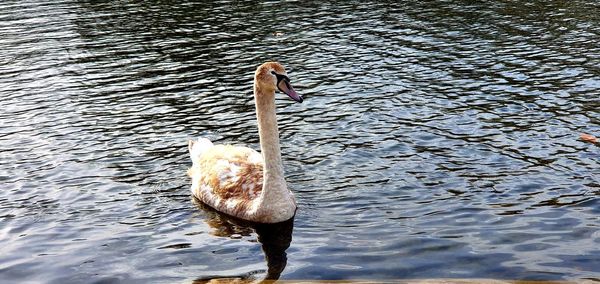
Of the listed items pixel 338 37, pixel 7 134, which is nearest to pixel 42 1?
pixel 338 37

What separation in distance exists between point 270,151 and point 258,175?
798 millimetres

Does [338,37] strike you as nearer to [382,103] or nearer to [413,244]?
[382,103]

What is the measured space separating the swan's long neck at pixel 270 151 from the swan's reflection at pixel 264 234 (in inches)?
20.1

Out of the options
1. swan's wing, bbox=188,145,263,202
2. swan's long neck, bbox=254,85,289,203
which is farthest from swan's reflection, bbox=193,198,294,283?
swan's long neck, bbox=254,85,289,203

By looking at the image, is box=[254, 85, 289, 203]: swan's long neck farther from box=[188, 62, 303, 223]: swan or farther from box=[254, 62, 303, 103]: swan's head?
box=[254, 62, 303, 103]: swan's head

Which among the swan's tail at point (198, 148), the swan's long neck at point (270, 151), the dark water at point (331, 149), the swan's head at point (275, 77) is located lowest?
the dark water at point (331, 149)

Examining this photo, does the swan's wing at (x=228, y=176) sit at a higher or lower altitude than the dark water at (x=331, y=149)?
higher

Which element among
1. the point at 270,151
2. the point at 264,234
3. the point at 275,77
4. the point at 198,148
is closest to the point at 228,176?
the point at 270,151

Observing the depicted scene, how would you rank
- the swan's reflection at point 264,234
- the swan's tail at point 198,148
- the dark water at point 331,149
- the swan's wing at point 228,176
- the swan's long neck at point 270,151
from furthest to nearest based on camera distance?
the swan's tail at point 198,148 < the swan's wing at point 228,176 < the swan's long neck at point 270,151 < the dark water at point 331,149 < the swan's reflection at point 264,234

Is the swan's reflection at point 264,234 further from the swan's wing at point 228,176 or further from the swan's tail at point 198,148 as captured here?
the swan's tail at point 198,148

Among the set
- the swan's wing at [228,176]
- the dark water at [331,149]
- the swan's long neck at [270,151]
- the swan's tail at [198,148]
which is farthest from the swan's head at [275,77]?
the swan's tail at [198,148]

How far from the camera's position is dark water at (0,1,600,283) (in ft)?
38.8

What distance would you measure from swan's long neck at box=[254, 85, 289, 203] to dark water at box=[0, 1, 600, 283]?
2.27ft

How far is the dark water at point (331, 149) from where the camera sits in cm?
1183
